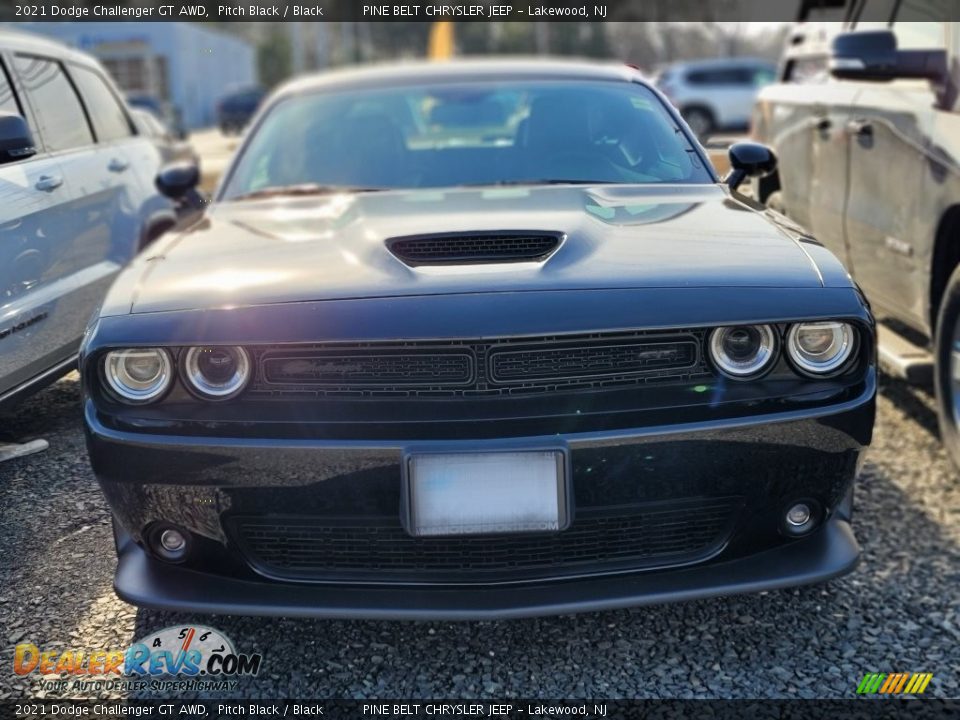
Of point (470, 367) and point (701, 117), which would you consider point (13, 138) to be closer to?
point (470, 367)

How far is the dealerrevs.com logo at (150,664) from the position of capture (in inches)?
92.8

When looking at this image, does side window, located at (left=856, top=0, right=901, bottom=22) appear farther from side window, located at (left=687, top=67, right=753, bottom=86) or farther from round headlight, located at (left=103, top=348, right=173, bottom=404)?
side window, located at (left=687, top=67, right=753, bottom=86)

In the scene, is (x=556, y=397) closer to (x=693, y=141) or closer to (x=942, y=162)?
(x=693, y=141)

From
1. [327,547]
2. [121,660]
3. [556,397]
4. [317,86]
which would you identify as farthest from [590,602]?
[317,86]

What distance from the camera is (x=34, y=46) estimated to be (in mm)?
4371

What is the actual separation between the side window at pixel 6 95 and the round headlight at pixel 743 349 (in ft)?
10.3

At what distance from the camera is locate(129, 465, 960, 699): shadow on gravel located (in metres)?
2.33

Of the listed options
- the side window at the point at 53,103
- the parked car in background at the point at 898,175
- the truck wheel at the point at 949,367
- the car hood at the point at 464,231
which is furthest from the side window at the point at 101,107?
the truck wheel at the point at 949,367

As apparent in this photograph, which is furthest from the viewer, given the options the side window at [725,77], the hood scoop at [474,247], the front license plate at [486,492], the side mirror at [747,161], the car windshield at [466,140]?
the side window at [725,77]

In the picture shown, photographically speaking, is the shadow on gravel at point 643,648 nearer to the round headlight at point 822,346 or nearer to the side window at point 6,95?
the round headlight at point 822,346

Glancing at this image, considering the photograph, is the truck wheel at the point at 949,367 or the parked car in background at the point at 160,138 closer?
the truck wheel at the point at 949,367

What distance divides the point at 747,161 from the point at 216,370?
2230 millimetres

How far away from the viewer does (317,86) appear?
393 centimetres

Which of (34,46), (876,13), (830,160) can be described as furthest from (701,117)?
(34,46)
